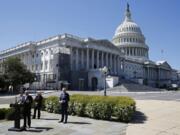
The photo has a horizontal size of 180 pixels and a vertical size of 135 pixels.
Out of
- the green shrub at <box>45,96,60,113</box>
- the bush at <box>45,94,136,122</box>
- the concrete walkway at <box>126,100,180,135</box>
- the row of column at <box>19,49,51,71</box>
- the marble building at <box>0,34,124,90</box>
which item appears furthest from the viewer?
the row of column at <box>19,49,51,71</box>

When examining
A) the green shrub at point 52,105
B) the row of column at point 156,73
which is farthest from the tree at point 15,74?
the row of column at point 156,73

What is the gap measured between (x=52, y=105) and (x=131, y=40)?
11644 cm

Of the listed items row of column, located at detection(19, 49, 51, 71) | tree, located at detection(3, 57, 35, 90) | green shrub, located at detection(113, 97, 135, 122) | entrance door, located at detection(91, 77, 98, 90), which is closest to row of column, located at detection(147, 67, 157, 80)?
entrance door, located at detection(91, 77, 98, 90)

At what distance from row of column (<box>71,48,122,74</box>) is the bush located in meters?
65.8

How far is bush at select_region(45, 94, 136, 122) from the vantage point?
14.5 metres

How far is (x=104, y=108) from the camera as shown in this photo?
15133 millimetres

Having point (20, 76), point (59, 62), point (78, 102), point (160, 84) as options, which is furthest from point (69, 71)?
point (160, 84)

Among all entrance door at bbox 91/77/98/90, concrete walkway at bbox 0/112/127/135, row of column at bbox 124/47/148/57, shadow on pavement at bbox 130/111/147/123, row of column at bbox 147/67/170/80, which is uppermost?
row of column at bbox 124/47/148/57

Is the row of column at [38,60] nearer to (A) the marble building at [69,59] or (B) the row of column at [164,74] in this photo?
(A) the marble building at [69,59]

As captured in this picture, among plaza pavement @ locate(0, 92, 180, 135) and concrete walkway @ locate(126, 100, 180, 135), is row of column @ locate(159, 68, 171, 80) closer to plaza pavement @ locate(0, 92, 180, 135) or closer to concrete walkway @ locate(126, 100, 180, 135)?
concrete walkway @ locate(126, 100, 180, 135)

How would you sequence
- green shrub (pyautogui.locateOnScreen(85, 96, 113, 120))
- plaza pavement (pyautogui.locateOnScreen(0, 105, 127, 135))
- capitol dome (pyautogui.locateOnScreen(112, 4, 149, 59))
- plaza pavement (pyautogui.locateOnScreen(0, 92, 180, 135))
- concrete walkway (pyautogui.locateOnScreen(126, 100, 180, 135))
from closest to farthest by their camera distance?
plaza pavement (pyautogui.locateOnScreen(0, 105, 127, 135)) → plaza pavement (pyautogui.locateOnScreen(0, 92, 180, 135)) → concrete walkway (pyautogui.locateOnScreen(126, 100, 180, 135)) → green shrub (pyautogui.locateOnScreen(85, 96, 113, 120)) → capitol dome (pyautogui.locateOnScreen(112, 4, 149, 59))

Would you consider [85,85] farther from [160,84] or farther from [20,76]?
[160,84]

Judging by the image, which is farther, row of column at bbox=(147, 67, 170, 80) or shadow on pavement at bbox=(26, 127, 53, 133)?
row of column at bbox=(147, 67, 170, 80)

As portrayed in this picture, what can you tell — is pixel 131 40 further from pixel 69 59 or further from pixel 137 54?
pixel 69 59
